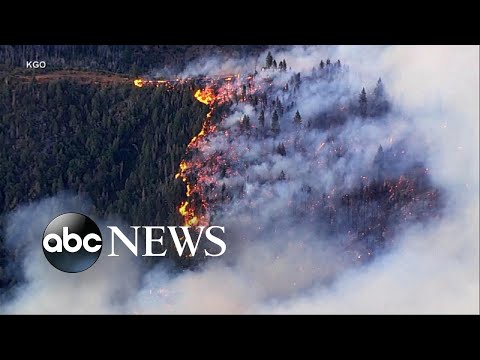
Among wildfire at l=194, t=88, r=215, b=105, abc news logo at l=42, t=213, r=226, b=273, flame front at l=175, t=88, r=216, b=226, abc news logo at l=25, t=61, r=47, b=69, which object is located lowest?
abc news logo at l=42, t=213, r=226, b=273

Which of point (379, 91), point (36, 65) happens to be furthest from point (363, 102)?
point (36, 65)

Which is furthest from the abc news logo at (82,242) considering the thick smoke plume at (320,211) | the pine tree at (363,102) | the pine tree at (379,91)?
the pine tree at (379,91)

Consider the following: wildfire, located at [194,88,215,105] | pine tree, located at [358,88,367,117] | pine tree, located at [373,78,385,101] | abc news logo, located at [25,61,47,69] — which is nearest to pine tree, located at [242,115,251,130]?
wildfire, located at [194,88,215,105]

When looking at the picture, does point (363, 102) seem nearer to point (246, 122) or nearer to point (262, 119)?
point (262, 119)

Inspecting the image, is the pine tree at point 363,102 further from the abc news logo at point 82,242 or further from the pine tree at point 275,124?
the abc news logo at point 82,242

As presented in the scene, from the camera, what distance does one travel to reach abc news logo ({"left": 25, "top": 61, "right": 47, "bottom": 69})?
39.0 feet

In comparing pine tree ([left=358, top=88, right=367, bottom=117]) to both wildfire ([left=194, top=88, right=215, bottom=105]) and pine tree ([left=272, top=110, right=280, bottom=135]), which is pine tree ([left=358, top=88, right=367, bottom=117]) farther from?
wildfire ([left=194, top=88, right=215, bottom=105])

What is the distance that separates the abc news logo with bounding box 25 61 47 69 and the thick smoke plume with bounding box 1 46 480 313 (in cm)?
140

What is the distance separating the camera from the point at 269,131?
38.8 feet

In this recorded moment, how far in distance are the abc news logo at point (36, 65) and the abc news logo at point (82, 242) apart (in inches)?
63.1

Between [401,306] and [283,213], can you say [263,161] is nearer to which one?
[283,213]

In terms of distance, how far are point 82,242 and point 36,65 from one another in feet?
6.38

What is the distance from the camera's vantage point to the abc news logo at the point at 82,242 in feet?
37.9

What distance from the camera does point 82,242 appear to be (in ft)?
37.9
